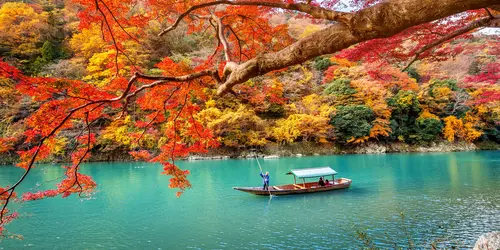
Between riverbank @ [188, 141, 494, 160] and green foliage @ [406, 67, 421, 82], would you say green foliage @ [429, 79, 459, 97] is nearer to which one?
green foliage @ [406, 67, 421, 82]

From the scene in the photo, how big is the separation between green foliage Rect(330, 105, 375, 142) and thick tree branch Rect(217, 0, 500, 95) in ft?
63.5

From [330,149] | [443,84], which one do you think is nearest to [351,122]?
[330,149]

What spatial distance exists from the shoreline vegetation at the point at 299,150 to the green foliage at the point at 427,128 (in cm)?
58

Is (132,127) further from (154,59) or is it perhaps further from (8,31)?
(8,31)

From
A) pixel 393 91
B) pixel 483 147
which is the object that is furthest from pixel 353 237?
pixel 483 147

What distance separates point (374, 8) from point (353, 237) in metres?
5.46

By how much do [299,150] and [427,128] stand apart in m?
9.44

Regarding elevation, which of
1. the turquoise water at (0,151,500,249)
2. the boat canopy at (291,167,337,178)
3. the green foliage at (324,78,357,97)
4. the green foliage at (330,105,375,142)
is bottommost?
the turquoise water at (0,151,500,249)

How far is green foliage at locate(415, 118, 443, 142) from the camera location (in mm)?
21312

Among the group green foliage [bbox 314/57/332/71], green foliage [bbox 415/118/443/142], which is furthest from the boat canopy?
green foliage [bbox 314/57/332/71]

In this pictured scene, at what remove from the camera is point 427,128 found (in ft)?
70.5

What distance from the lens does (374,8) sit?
175 cm

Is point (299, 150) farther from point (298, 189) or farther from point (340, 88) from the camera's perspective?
point (298, 189)

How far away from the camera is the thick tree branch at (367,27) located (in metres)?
1.55
